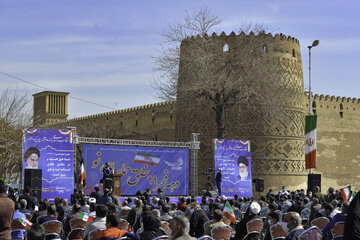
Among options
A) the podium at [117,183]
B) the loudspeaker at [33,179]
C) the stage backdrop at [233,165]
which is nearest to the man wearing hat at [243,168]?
the stage backdrop at [233,165]

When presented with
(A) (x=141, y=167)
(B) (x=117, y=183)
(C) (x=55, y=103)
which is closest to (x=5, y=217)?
(B) (x=117, y=183)

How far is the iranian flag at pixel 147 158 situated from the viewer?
25.7 meters

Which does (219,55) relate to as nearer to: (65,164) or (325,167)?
(65,164)

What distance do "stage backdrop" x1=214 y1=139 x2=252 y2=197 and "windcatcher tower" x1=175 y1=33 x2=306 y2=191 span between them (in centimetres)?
274

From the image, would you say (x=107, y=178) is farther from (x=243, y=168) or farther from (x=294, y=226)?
(x=294, y=226)

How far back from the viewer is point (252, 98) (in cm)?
2967

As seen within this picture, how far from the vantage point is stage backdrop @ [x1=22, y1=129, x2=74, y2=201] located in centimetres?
2178

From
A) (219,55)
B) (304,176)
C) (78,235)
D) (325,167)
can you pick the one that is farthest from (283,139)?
(78,235)

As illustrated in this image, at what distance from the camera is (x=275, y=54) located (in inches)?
1252

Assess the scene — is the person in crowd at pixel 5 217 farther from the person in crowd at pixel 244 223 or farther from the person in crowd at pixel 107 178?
the person in crowd at pixel 107 178

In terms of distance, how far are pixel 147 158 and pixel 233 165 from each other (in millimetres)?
3584

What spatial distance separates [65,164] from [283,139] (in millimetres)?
13460

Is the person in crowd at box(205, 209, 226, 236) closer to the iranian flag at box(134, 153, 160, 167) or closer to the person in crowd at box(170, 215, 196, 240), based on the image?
the person in crowd at box(170, 215, 196, 240)

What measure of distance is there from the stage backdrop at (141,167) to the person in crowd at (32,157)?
9.35 ft
